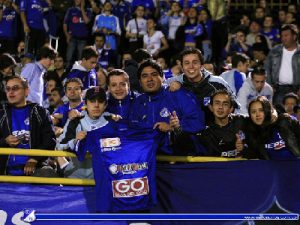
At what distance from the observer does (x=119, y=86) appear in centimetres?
678

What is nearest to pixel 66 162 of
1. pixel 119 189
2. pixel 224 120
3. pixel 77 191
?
pixel 77 191

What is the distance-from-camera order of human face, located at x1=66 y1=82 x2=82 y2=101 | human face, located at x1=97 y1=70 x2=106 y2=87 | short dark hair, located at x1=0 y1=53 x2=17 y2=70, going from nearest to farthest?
human face, located at x1=66 y1=82 x2=82 y2=101 → short dark hair, located at x1=0 y1=53 x2=17 y2=70 → human face, located at x1=97 y1=70 x2=106 y2=87

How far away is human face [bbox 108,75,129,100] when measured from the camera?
6.77 metres

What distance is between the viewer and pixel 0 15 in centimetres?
1459

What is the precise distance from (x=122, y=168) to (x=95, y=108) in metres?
0.79

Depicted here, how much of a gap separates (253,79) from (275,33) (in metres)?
5.63

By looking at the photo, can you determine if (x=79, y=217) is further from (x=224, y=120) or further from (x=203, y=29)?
(x=203, y=29)

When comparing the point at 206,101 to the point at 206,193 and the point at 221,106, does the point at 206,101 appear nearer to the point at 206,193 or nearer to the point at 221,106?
the point at 221,106

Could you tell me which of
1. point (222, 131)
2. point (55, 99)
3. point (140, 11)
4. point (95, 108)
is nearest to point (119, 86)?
point (95, 108)

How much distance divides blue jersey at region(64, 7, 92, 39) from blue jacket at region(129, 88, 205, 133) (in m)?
8.49

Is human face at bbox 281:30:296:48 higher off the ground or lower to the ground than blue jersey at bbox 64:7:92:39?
lower

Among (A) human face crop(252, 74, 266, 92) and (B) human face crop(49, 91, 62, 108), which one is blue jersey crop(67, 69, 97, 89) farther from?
(A) human face crop(252, 74, 266, 92)

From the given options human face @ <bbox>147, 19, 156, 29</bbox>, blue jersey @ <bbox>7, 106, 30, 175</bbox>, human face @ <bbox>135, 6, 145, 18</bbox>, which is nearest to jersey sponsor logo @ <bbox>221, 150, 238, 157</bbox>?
blue jersey @ <bbox>7, 106, 30, 175</bbox>

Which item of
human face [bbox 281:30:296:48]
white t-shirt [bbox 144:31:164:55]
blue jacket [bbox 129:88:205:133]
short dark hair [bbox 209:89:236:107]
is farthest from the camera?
white t-shirt [bbox 144:31:164:55]
